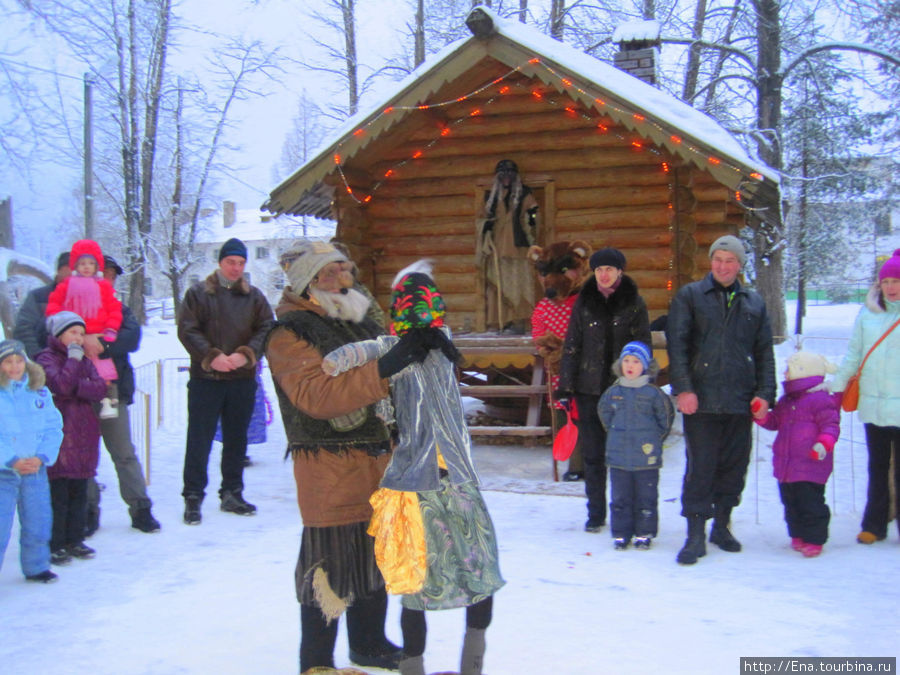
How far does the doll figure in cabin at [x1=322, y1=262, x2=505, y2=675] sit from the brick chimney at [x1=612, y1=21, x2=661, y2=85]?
10363 millimetres

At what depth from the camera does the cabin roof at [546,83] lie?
743 centimetres

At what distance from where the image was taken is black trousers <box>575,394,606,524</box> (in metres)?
5.61

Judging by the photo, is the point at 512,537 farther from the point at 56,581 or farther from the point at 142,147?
the point at 142,147

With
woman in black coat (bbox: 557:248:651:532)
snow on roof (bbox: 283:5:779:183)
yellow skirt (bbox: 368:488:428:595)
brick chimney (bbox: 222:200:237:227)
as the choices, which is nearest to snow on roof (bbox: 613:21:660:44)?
snow on roof (bbox: 283:5:779:183)

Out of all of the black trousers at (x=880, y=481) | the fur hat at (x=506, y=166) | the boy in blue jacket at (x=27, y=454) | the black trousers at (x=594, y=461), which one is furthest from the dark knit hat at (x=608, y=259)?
the fur hat at (x=506, y=166)

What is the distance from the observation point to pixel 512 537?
217 inches

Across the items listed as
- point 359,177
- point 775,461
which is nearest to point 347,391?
point 775,461

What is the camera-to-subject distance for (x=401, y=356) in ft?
9.20

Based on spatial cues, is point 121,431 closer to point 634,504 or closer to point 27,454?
point 27,454

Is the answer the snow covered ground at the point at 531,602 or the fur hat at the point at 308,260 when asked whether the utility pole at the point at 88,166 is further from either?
the fur hat at the point at 308,260

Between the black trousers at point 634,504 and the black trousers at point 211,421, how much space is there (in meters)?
2.84

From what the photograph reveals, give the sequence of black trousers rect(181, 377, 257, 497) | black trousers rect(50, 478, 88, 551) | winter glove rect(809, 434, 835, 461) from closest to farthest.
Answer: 1. winter glove rect(809, 434, 835, 461)
2. black trousers rect(50, 478, 88, 551)
3. black trousers rect(181, 377, 257, 497)

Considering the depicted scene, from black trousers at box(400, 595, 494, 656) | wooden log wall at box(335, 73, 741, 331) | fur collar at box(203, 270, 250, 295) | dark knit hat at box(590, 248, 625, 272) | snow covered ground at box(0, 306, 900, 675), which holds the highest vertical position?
wooden log wall at box(335, 73, 741, 331)

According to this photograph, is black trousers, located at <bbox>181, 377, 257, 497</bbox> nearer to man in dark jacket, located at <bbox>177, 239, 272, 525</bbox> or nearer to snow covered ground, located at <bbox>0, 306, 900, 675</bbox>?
man in dark jacket, located at <bbox>177, 239, 272, 525</bbox>
